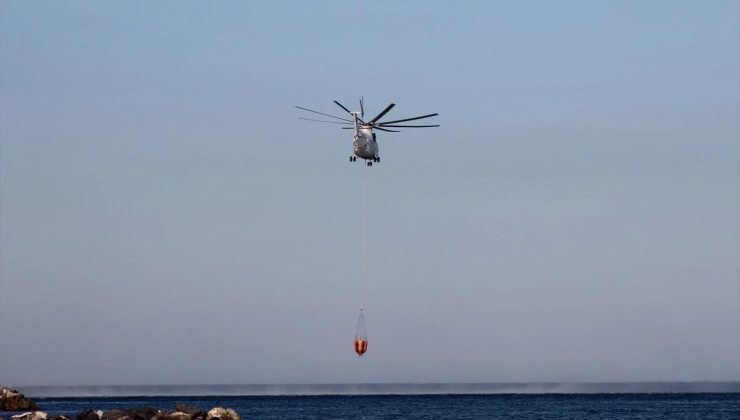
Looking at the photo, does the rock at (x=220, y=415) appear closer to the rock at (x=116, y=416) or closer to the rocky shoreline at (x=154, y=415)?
the rocky shoreline at (x=154, y=415)

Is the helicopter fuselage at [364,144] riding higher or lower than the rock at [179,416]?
higher

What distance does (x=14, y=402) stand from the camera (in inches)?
5669

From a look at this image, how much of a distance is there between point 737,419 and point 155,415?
75.9m

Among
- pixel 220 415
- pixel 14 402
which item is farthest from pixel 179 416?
pixel 14 402

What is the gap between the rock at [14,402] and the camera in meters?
143

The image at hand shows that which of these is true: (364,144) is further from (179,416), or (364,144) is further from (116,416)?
(116,416)

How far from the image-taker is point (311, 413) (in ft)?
533

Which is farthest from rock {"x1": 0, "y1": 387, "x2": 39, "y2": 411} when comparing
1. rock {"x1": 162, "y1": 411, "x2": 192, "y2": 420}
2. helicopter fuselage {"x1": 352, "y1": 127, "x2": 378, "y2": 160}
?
helicopter fuselage {"x1": 352, "y1": 127, "x2": 378, "y2": 160}

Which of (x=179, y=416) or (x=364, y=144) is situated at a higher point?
(x=364, y=144)

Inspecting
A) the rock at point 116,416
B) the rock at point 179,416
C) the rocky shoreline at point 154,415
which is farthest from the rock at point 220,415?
the rock at point 116,416

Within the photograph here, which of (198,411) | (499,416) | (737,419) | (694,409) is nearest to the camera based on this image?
(198,411)

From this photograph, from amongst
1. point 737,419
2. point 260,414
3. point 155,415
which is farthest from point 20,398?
point 737,419

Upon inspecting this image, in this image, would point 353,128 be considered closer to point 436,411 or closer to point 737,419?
point 737,419

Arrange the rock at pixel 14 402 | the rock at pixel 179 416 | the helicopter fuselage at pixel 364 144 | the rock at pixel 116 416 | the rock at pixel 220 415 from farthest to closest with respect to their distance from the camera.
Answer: the rock at pixel 14 402 < the rock at pixel 116 416 < the rock at pixel 220 415 < the rock at pixel 179 416 < the helicopter fuselage at pixel 364 144
